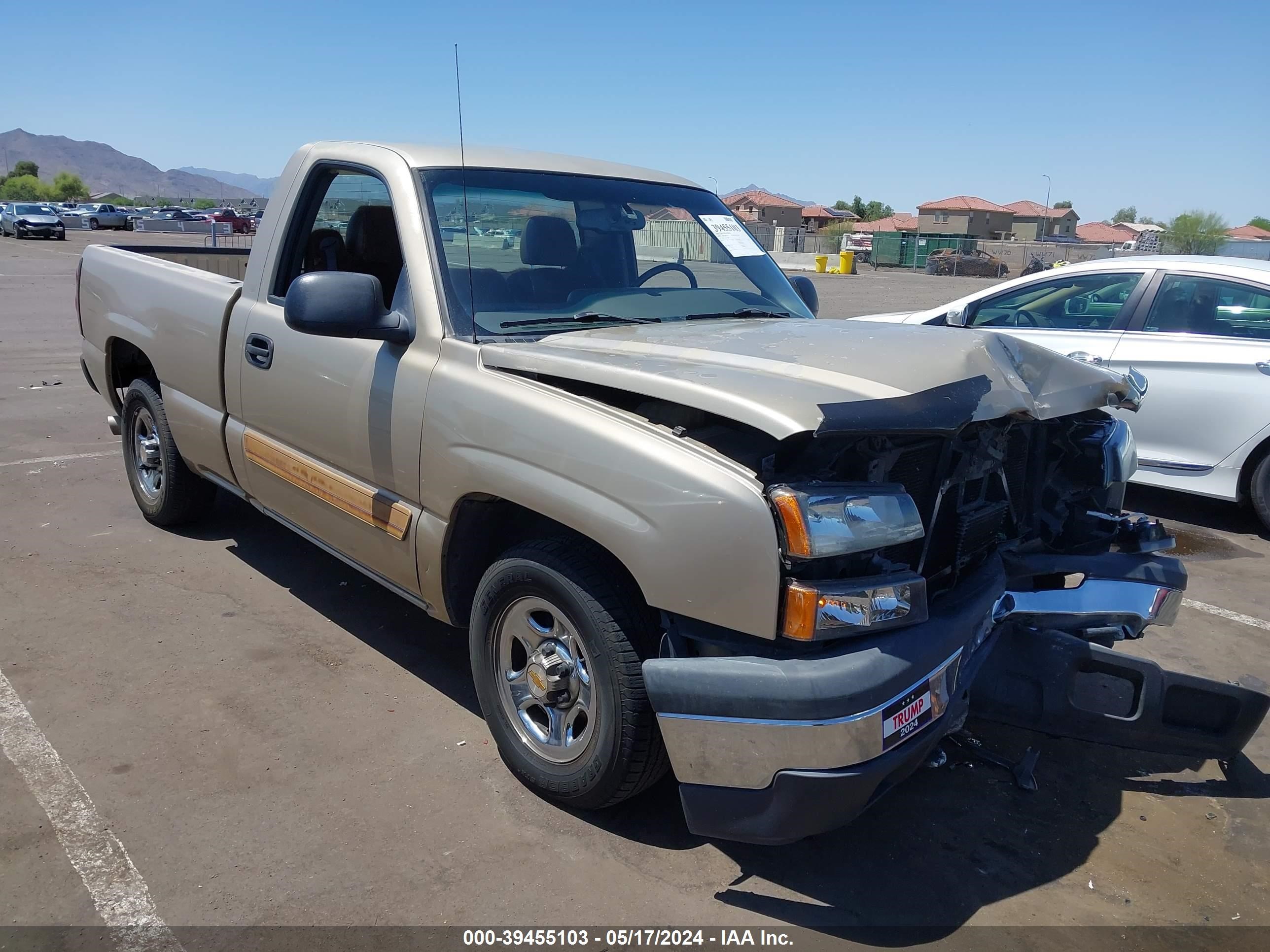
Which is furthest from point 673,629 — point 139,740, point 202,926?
point 139,740

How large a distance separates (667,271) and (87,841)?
288 centimetres

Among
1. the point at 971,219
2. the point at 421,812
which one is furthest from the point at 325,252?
the point at 971,219

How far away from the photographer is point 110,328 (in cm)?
552

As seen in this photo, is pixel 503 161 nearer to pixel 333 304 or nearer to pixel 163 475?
pixel 333 304

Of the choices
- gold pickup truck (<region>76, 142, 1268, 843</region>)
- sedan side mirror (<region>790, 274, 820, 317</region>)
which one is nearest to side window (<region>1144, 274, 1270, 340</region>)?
sedan side mirror (<region>790, 274, 820, 317</region>)

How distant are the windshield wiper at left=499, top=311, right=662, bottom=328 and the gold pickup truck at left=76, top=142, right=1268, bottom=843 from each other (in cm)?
2

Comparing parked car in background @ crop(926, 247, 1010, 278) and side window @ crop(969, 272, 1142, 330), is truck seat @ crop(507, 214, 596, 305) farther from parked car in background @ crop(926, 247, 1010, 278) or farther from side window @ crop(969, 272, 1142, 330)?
parked car in background @ crop(926, 247, 1010, 278)

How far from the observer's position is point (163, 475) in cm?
544

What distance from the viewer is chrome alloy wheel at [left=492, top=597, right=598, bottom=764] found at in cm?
300

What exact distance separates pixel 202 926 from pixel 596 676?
120cm

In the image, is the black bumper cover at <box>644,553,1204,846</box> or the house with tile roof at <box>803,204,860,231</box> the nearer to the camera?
the black bumper cover at <box>644,553,1204,846</box>

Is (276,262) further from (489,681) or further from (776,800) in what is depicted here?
(776,800)

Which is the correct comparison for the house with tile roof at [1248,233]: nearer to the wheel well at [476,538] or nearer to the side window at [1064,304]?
the side window at [1064,304]

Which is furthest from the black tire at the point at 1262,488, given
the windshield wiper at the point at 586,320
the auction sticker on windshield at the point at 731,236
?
the windshield wiper at the point at 586,320
